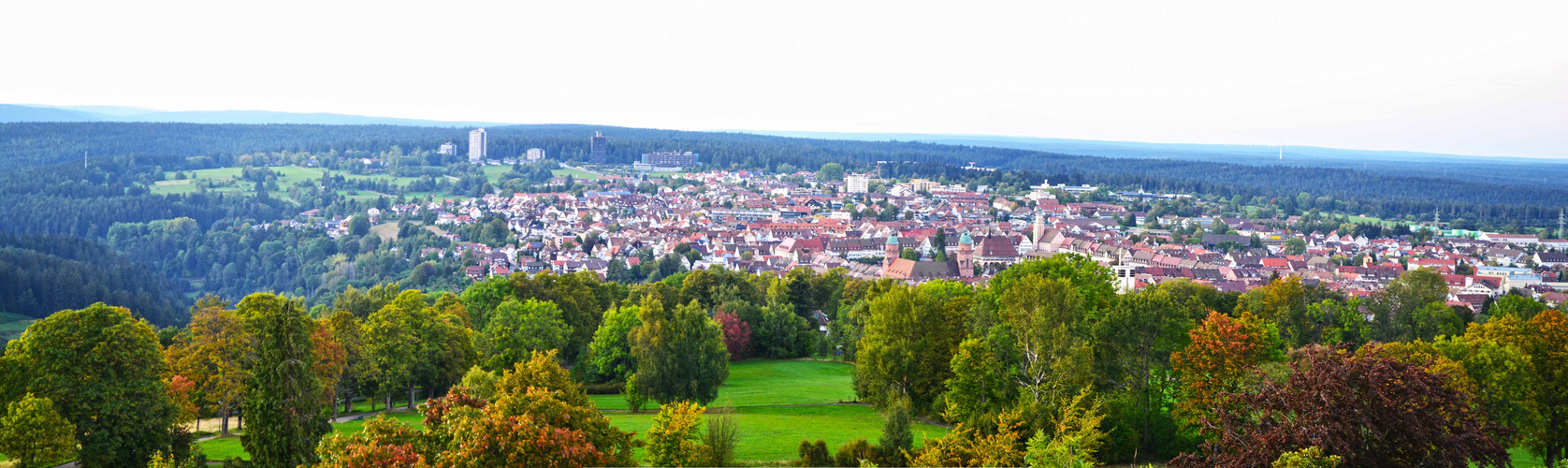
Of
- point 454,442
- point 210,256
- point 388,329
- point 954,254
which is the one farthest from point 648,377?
point 210,256

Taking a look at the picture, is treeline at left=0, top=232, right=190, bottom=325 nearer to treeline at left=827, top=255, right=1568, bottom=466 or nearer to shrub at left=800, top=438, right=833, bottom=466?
treeline at left=827, top=255, right=1568, bottom=466

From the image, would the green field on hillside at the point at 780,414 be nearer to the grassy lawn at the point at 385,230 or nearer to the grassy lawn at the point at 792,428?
the grassy lawn at the point at 792,428

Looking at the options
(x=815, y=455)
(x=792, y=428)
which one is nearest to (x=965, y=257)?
(x=792, y=428)

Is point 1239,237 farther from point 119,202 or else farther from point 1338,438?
point 119,202

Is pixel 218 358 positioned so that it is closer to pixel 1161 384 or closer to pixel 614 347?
pixel 614 347

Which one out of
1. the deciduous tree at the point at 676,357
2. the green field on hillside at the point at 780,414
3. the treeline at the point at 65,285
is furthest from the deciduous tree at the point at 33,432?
the treeline at the point at 65,285

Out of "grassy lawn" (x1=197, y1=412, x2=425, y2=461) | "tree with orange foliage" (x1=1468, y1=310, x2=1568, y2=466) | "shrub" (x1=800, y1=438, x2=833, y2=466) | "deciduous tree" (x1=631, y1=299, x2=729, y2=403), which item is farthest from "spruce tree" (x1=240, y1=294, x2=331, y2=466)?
"tree with orange foliage" (x1=1468, y1=310, x2=1568, y2=466)
